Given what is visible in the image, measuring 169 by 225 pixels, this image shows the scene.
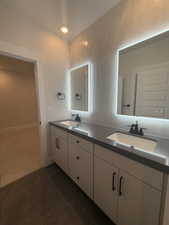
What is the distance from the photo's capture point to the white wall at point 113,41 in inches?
47.1

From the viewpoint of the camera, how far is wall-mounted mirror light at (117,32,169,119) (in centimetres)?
116

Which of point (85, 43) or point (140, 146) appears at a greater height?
point (85, 43)

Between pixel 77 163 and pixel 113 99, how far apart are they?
113 centimetres

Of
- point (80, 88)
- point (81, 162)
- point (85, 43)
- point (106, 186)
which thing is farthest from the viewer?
point (80, 88)

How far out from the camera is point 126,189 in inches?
36.6

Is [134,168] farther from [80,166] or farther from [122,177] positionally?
[80,166]

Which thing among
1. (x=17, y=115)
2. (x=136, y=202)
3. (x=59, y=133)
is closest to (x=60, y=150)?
(x=59, y=133)

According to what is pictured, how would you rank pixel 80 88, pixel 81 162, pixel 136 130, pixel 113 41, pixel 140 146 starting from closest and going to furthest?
1. pixel 140 146
2. pixel 136 130
3. pixel 81 162
4. pixel 113 41
5. pixel 80 88

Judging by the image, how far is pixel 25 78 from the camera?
15.1 ft

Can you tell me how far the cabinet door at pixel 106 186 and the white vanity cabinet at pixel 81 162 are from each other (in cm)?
10

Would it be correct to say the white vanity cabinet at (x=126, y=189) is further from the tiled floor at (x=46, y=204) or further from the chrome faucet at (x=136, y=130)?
the chrome faucet at (x=136, y=130)

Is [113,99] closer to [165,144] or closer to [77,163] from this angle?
[165,144]

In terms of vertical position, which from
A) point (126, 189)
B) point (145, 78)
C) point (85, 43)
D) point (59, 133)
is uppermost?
point (85, 43)

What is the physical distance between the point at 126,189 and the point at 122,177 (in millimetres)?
101
